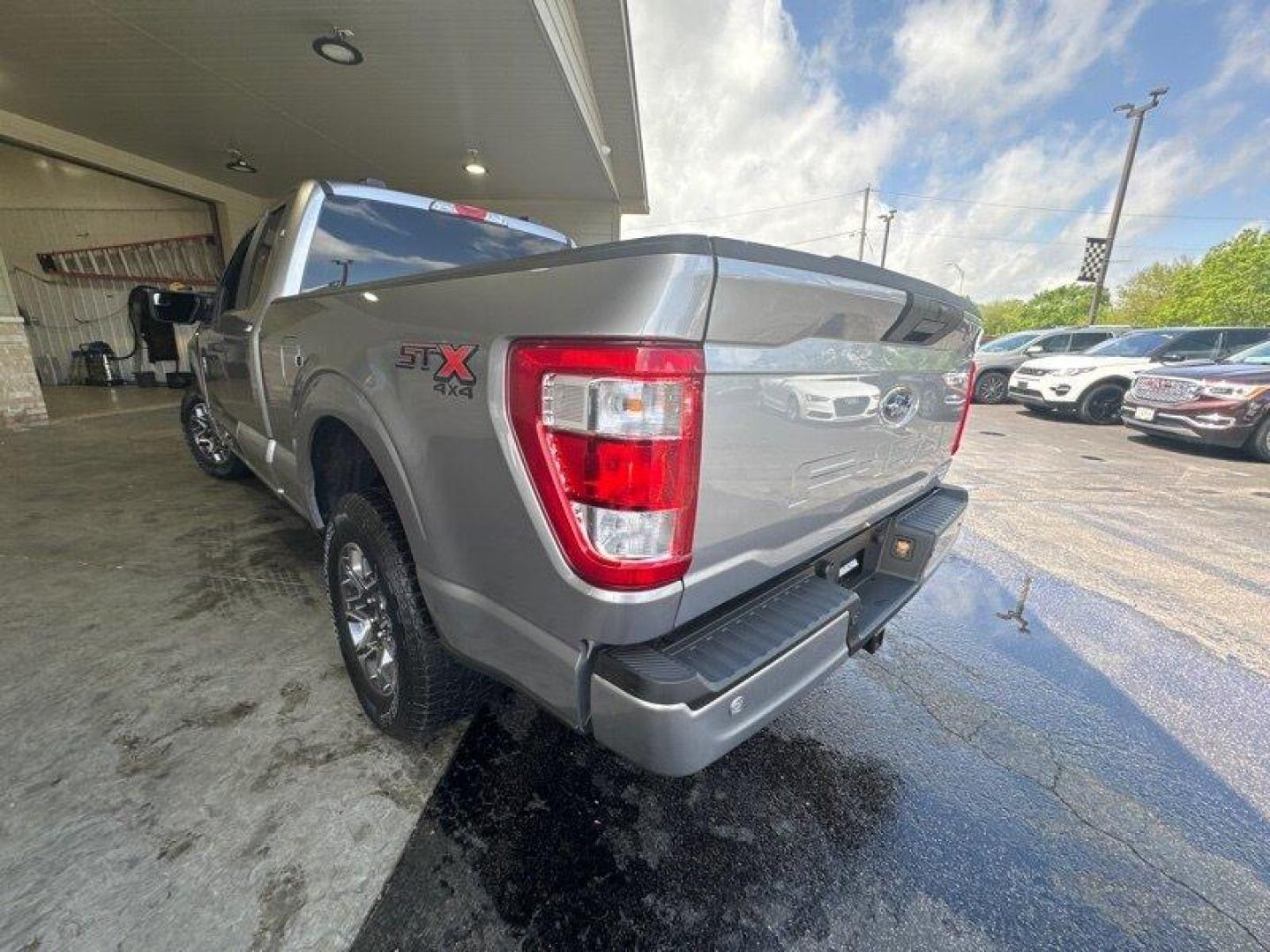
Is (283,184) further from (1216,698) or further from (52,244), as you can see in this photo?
(1216,698)

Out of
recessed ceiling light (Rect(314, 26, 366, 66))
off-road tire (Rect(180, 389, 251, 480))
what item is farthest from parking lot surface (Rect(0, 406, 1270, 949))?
recessed ceiling light (Rect(314, 26, 366, 66))

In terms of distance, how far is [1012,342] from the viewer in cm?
1297

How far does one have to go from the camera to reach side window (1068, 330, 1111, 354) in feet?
38.9

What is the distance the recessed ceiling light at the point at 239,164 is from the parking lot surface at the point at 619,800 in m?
8.89

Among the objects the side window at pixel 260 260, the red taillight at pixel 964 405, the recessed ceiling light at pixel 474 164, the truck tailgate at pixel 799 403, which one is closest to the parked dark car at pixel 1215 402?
the red taillight at pixel 964 405

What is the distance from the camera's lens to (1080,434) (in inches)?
353

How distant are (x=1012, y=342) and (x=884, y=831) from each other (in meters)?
14.8

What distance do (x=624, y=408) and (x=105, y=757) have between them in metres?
2.19

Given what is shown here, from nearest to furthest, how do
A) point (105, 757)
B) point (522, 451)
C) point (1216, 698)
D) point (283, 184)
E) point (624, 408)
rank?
point (624, 408)
point (522, 451)
point (105, 757)
point (1216, 698)
point (283, 184)

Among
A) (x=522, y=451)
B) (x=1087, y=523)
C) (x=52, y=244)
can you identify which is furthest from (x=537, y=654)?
(x=52, y=244)

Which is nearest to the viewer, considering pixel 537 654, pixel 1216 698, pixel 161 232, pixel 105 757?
pixel 537 654

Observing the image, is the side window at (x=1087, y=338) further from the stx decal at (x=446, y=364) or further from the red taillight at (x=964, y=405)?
the stx decal at (x=446, y=364)

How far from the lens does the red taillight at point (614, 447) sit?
1.02 metres

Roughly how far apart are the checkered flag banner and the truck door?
2371 cm
